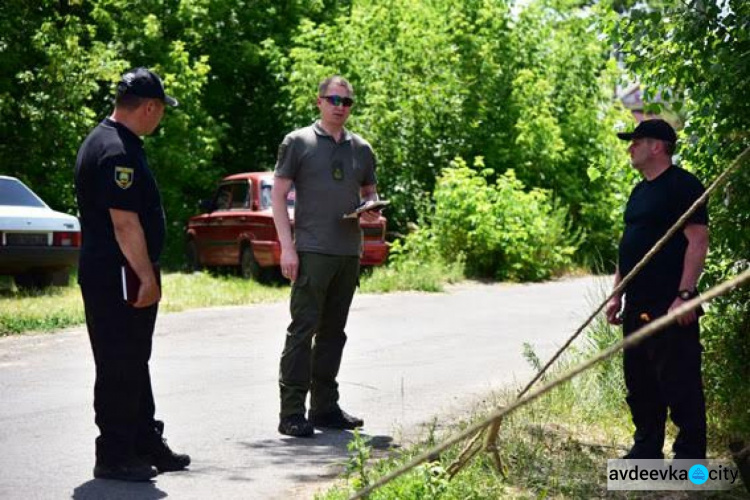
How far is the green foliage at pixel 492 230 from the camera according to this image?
1898 centimetres

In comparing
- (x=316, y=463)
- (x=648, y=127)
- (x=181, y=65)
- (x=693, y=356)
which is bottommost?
(x=316, y=463)

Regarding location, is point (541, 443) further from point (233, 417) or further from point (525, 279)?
point (525, 279)

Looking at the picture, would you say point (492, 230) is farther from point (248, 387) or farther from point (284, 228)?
point (284, 228)

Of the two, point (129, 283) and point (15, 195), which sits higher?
point (15, 195)

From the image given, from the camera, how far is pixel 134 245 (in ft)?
17.9

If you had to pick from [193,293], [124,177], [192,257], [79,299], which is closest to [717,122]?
[124,177]

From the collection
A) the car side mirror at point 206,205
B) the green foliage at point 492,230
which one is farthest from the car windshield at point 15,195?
the green foliage at point 492,230

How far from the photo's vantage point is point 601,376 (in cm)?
775

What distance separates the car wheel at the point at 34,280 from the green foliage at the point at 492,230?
21.0ft

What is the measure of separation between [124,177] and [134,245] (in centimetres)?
32

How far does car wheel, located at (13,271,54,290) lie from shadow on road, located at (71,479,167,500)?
1042 centimetres

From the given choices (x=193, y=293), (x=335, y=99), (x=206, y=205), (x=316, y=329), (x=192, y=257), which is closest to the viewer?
(x=335, y=99)

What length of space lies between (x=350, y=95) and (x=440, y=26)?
50.7 ft

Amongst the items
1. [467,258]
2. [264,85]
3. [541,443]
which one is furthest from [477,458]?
[264,85]
